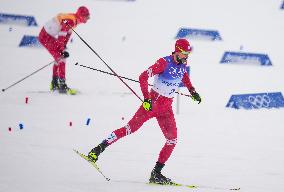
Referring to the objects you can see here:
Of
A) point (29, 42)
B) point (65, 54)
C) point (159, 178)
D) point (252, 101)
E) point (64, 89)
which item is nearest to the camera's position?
point (159, 178)

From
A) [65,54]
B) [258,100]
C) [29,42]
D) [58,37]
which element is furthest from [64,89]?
[29,42]

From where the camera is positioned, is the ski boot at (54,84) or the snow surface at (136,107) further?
the ski boot at (54,84)

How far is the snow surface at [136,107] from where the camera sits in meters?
7.20

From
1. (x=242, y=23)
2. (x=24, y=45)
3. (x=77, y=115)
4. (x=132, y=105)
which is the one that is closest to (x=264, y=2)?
(x=242, y=23)

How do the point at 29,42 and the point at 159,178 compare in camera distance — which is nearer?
the point at 159,178

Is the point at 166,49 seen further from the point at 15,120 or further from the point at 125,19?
the point at 15,120

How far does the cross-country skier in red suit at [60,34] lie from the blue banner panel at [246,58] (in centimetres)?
632

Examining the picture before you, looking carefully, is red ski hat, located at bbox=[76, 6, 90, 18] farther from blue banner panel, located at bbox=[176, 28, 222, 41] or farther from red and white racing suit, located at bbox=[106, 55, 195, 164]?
blue banner panel, located at bbox=[176, 28, 222, 41]

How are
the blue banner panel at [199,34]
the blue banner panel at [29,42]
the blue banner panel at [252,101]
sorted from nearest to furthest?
the blue banner panel at [252,101]
the blue banner panel at [29,42]
the blue banner panel at [199,34]

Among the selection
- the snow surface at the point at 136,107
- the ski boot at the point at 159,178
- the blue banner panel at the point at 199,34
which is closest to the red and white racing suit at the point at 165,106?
the ski boot at the point at 159,178

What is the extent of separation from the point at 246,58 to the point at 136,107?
6213 millimetres

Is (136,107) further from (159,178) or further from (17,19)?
(17,19)

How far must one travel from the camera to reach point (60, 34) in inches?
476

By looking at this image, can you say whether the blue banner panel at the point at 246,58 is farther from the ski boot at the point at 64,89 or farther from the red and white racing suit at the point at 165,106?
the red and white racing suit at the point at 165,106
